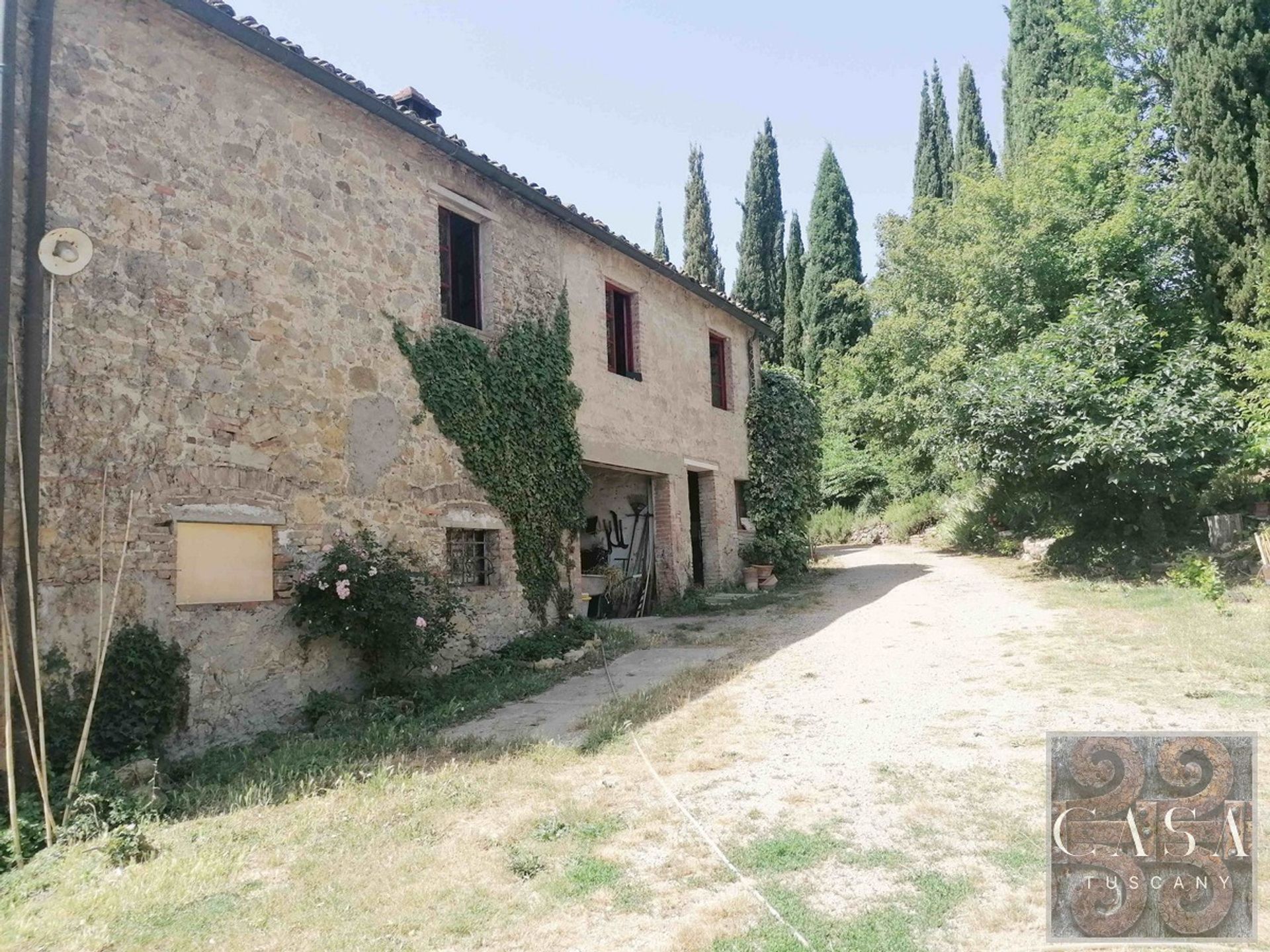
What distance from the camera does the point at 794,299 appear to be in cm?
3350

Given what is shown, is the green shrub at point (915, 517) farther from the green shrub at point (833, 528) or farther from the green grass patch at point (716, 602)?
the green grass patch at point (716, 602)

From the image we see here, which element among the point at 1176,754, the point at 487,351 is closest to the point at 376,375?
the point at 487,351

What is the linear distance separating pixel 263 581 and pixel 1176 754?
631 centimetres

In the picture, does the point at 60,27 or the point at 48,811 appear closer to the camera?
the point at 48,811

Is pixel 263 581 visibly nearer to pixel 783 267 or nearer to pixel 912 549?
pixel 912 549

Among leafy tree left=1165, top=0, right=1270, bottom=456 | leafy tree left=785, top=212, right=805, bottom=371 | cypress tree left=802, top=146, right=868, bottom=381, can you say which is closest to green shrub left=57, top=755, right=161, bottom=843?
leafy tree left=1165, top=0, right=1270, bottom=456

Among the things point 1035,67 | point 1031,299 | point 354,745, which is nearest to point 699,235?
point 1035,67

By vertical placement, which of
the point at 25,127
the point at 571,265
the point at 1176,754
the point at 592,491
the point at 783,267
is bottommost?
the point at 1176,754

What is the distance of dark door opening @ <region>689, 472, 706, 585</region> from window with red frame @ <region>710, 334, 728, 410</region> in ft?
5.16

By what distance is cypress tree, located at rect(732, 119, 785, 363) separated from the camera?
33.7 m

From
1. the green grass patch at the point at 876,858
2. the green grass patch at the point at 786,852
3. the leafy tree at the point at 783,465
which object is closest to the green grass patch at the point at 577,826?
the green grass patch at the point at 786,852

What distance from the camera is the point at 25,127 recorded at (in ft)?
18.4

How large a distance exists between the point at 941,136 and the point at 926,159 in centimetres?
115

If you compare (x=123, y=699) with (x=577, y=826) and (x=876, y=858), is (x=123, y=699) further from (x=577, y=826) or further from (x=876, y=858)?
(x=876, y=858)
